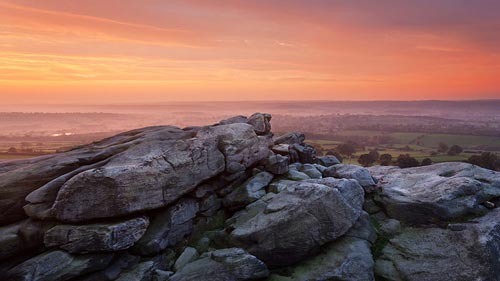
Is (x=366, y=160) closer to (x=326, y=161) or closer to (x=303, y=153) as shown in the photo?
(x=326, y=161)

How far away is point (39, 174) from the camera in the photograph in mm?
22422

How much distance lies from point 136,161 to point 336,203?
13.6 m

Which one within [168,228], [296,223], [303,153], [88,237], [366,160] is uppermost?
[303,153]

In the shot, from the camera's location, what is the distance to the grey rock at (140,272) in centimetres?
1977

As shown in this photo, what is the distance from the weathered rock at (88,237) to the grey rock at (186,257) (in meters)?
3.50

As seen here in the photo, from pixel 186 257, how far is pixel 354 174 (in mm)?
15387

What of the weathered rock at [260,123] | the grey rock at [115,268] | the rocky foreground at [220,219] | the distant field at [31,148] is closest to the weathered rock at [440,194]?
the rocky foreground at [220,219]

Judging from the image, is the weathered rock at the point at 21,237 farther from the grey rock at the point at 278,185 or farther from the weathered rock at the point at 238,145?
the grey rock at the point at 278,185

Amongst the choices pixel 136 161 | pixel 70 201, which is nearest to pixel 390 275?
pixel 136 161

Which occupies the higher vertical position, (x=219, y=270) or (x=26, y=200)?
(x=26, y=200)

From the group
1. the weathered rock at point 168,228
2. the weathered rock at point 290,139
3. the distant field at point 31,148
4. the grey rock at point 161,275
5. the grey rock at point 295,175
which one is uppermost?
the weathered rock at point 290,139

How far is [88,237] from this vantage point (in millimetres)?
19344

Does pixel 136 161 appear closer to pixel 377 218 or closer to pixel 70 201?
pixel 70 201

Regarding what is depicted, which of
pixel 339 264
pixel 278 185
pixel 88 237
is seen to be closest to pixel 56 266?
pixel 88 237
